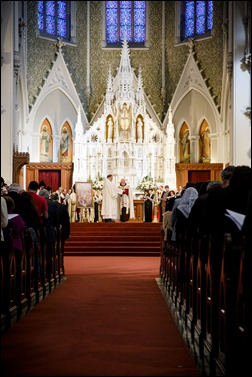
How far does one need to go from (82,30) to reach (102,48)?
123 centimetres

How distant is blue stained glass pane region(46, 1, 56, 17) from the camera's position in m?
29.9

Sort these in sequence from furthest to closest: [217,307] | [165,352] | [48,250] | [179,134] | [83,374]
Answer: [179,134] → [48,250] → [165,352] → [217,307] → [83,374]

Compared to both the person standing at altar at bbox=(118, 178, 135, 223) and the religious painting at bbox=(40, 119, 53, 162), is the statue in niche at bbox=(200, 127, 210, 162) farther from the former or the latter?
the person standing at altar at bbox=(118, 178, 135, 223)

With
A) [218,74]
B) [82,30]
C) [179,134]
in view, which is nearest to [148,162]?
[179,134]

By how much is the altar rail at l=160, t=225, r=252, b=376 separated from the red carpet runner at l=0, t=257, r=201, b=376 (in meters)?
0.18

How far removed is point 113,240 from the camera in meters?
18.9

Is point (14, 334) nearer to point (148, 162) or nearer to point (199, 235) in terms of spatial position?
point (199, 235)

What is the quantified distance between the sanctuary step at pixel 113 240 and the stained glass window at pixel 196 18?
499 inches

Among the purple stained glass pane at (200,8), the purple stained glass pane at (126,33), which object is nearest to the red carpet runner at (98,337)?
the purple stained glass pane at (200,8)

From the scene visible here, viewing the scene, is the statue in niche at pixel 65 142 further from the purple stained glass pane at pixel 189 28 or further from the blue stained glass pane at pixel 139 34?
the purple stained glass pane at pixel 189 28

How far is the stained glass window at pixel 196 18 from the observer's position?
29.5m

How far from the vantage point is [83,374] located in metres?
4.95

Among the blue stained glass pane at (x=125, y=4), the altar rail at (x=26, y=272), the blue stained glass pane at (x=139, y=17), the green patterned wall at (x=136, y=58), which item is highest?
the blue stained glass pane at (x=125, y=4)

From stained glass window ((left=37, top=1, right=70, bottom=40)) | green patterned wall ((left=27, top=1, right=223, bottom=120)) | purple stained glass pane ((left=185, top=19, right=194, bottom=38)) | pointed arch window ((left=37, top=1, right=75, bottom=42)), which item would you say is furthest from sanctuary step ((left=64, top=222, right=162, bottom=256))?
purple stained glass pane ((left=185, top=19, right=194, bottom=38))
